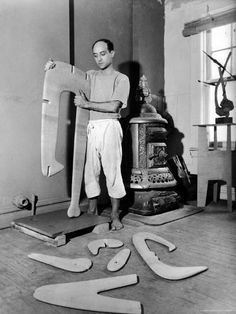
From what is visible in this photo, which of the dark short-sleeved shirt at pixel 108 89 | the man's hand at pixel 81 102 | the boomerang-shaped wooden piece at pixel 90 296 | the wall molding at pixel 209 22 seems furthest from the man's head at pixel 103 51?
the wall molding at pixel 209 22

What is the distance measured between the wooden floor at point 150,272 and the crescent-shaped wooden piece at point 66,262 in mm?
32

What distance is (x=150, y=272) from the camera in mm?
1936

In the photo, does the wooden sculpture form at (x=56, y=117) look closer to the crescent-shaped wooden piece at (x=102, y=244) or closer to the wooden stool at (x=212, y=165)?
the crescent-shaped wooden piece at (x=102, y=244)

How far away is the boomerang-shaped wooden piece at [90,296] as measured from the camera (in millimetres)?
1484

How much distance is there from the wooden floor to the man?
523mm

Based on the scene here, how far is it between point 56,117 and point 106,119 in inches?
18.7

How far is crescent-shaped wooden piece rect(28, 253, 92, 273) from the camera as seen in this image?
196cm

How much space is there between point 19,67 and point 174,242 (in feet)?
7.34

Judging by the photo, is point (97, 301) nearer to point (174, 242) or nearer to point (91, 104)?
point (174, 242)

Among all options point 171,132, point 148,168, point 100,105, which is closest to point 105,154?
point 100,105

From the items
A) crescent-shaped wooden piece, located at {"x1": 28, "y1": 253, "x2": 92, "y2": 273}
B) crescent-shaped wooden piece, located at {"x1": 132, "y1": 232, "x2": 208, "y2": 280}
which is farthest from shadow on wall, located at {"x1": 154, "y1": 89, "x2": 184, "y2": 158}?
crescent-shaped wooden piece, located at {"x1": 28, "y1": 253, "x2": 92, "y2": 273}

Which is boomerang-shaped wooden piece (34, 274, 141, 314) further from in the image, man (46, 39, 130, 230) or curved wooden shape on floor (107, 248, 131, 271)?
man (46, 39, 130, 230)

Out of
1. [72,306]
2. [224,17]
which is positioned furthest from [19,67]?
[224,17]

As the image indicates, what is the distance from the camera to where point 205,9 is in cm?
431
